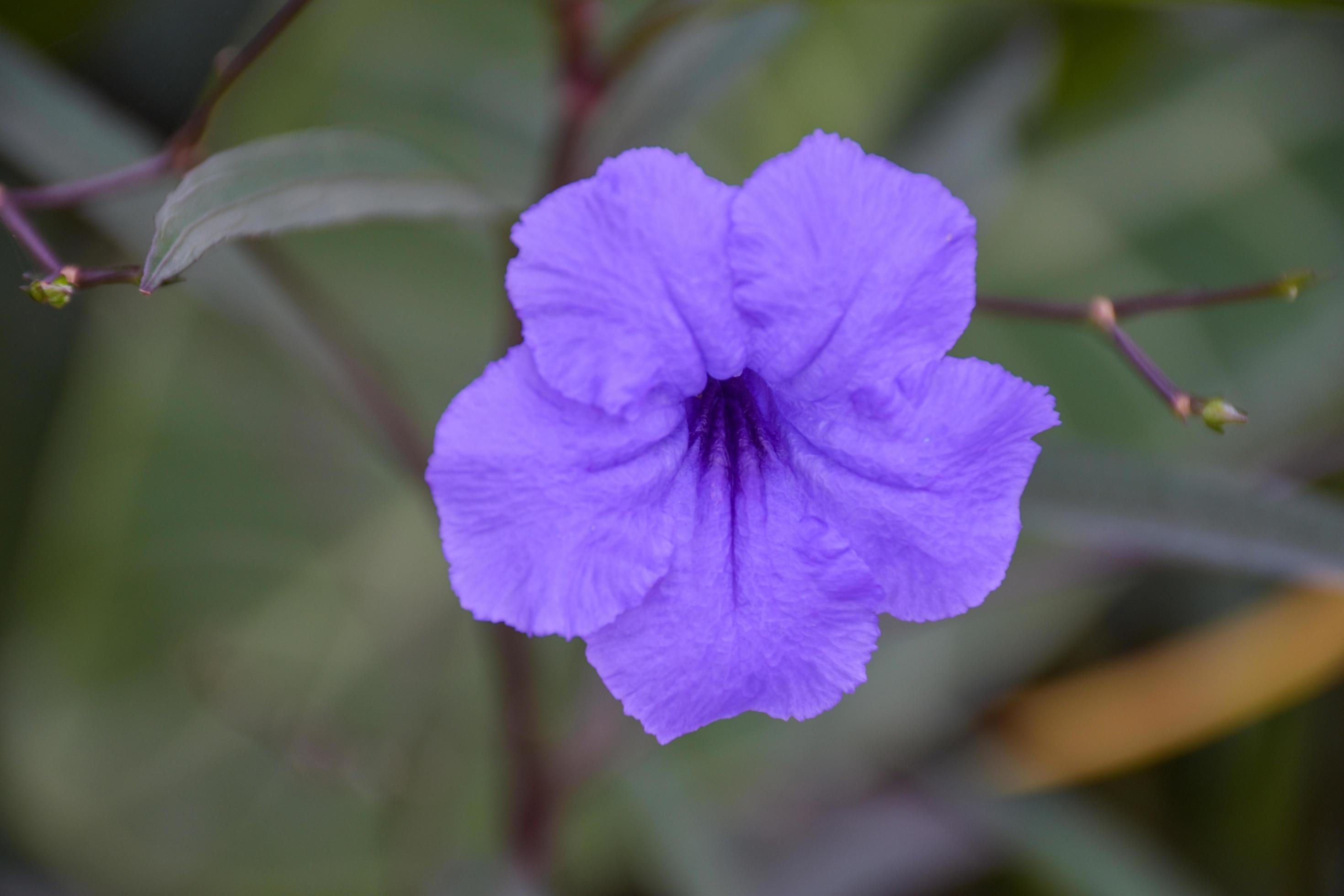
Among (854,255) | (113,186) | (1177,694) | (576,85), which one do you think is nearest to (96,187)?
(113,186)

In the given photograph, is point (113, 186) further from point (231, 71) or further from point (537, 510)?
point (537, 510)

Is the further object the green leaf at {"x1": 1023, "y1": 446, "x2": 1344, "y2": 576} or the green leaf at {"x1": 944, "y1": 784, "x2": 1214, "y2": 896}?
the green leaf at {"x1": 944, "y1": 784, "x2": 1214, "y2": 896}

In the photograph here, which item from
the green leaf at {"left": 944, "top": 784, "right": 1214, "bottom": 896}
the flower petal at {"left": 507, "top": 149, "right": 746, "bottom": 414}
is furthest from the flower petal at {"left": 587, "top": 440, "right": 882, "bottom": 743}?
the green leaf at {"left": 944, "top": 784, "right": 1214, "bottom": 896}

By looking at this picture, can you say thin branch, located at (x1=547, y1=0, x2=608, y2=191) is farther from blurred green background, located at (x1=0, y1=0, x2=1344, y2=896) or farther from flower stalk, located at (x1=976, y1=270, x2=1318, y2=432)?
blurred green background, located at (x1=0, y1=0, x2=1344, y2=896)

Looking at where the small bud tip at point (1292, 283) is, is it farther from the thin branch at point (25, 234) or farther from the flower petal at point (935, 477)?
the thin branch at point (25, 234)

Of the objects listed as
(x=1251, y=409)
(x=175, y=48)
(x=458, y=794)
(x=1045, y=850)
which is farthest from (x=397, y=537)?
(x=1251, y=409)
